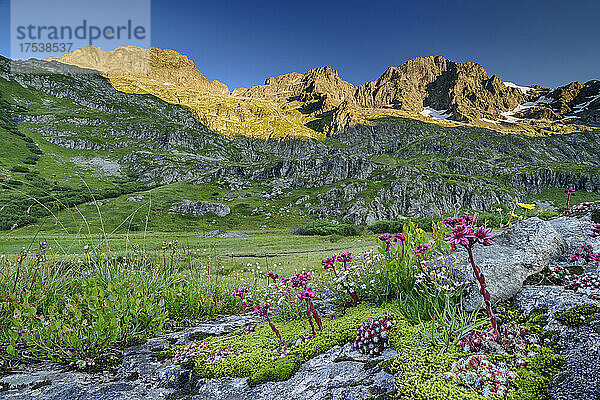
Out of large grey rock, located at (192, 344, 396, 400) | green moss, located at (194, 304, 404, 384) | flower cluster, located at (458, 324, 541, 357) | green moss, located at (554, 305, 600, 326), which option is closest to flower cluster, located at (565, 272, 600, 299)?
green moss, located at (554, 305, 600, 326)

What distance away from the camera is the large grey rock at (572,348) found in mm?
2146

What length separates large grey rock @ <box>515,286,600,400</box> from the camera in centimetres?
215

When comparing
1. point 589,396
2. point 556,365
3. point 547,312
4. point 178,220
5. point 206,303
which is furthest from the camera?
point 178,220

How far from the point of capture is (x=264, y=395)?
3.15 meters

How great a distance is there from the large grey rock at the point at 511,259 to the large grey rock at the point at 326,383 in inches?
76.3

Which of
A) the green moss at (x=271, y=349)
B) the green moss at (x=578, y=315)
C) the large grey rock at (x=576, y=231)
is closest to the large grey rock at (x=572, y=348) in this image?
the green moss at (x=578, y=315)

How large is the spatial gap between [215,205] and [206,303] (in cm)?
11488

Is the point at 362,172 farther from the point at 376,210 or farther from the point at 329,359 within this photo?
the point at 329,359

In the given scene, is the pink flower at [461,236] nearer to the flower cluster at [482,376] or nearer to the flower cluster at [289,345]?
the flower cluster at [482,376]

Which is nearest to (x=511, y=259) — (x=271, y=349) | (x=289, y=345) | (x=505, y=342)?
(x=505, y=342)

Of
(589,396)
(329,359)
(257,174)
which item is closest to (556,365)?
(589,396)

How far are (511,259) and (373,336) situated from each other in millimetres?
2870

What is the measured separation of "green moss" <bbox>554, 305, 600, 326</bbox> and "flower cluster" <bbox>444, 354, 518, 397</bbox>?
1200mm

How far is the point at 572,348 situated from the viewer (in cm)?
267
